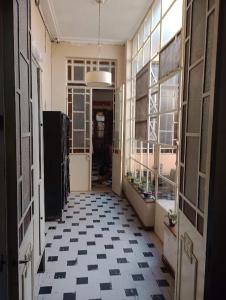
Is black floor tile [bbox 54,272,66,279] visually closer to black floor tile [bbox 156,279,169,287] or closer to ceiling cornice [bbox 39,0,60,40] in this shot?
black floor tile [bbox 156,279,169,287]

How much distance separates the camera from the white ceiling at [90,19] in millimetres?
4289

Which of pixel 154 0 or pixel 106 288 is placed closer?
pixel 106 288

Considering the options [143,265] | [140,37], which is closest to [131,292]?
[143,265]

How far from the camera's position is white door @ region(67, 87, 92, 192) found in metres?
6.44

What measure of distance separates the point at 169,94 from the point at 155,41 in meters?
1.20

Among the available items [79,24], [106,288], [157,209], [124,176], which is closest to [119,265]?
[106,288]

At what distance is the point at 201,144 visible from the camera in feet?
4.59

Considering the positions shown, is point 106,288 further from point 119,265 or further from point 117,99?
point 117,99

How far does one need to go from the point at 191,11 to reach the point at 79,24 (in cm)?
404

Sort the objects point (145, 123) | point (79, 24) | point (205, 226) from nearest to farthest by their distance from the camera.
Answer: point (205, 226)
point (145, 123)
point (79, 24)

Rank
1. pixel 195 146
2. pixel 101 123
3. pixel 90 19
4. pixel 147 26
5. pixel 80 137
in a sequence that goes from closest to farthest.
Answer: pixel 195 146 < pixel 147 26 < pixel 90 19 < pixel 80 137 < pixel 101 123

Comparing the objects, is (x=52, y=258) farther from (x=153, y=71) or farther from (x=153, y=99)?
(x=153, y=71)

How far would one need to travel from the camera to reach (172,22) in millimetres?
3422
